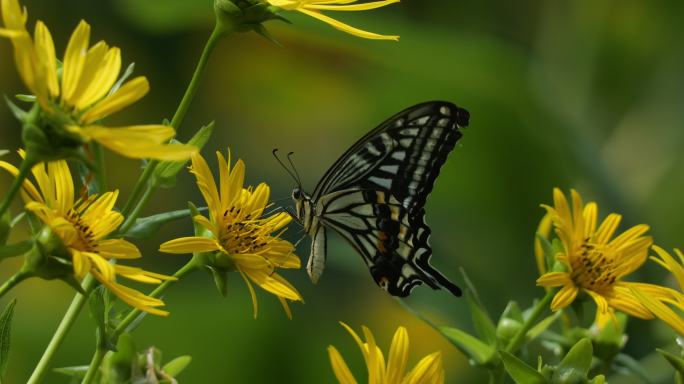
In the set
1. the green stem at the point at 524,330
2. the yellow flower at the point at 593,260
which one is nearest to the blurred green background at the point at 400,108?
the yellow flower at the point at 593,260

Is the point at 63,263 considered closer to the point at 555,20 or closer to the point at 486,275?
the point at 486,275

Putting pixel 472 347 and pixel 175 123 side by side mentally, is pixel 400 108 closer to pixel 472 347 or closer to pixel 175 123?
pixel 472 347

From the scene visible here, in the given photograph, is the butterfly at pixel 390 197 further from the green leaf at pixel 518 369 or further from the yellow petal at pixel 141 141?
the yellow petal at pixel 141 141

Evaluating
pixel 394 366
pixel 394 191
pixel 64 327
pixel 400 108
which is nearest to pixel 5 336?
pixel 64 327

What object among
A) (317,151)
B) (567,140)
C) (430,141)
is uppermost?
(430,141)

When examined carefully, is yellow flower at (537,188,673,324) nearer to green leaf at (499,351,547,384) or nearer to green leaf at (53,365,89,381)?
green leaf at (499,351,547,384)

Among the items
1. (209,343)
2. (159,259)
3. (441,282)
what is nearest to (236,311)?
(209,343)
